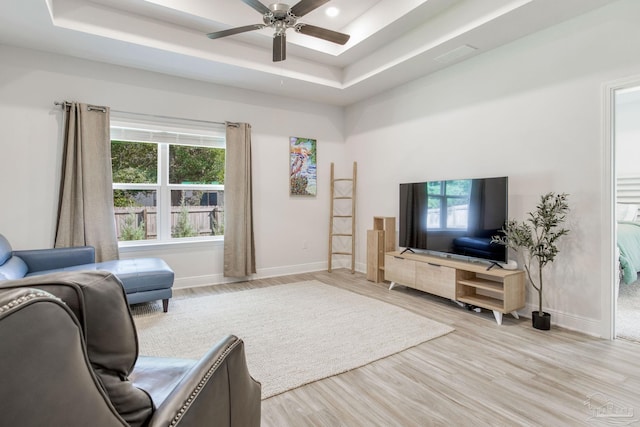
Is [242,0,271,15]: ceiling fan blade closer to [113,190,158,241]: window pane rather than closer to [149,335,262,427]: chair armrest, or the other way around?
[149,335,262,427]: chair armrest

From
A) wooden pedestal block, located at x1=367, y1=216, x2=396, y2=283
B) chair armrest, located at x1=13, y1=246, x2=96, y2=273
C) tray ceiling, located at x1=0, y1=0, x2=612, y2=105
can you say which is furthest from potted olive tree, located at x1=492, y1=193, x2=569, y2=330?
chair armrest, located at x1=13, y1=246, x2=96, y2=273

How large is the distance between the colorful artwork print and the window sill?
1433 millimetres

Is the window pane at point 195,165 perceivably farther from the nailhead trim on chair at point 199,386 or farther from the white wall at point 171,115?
the nailhead trim on chair at point 199,386

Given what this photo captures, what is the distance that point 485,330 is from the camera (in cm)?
296

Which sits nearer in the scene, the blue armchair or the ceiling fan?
the ceiling fan

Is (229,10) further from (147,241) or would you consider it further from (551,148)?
(551,148)

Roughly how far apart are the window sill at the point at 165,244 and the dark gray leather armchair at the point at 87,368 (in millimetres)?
3505

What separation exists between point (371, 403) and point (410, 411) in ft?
0.73

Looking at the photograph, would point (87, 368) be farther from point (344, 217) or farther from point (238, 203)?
point (344, 217)

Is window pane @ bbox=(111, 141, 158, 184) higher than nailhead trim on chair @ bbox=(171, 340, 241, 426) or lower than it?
higher

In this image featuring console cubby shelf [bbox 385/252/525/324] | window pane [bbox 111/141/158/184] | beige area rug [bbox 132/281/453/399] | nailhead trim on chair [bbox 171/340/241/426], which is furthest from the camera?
window pane [bbox 111/141/158/184]

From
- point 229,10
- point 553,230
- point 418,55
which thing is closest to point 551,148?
point 553,230

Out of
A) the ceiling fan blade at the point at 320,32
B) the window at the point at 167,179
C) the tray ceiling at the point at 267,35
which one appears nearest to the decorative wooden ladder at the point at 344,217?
the tray ceiling at the point at 267,35

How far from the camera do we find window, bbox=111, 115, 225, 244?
163 inches
